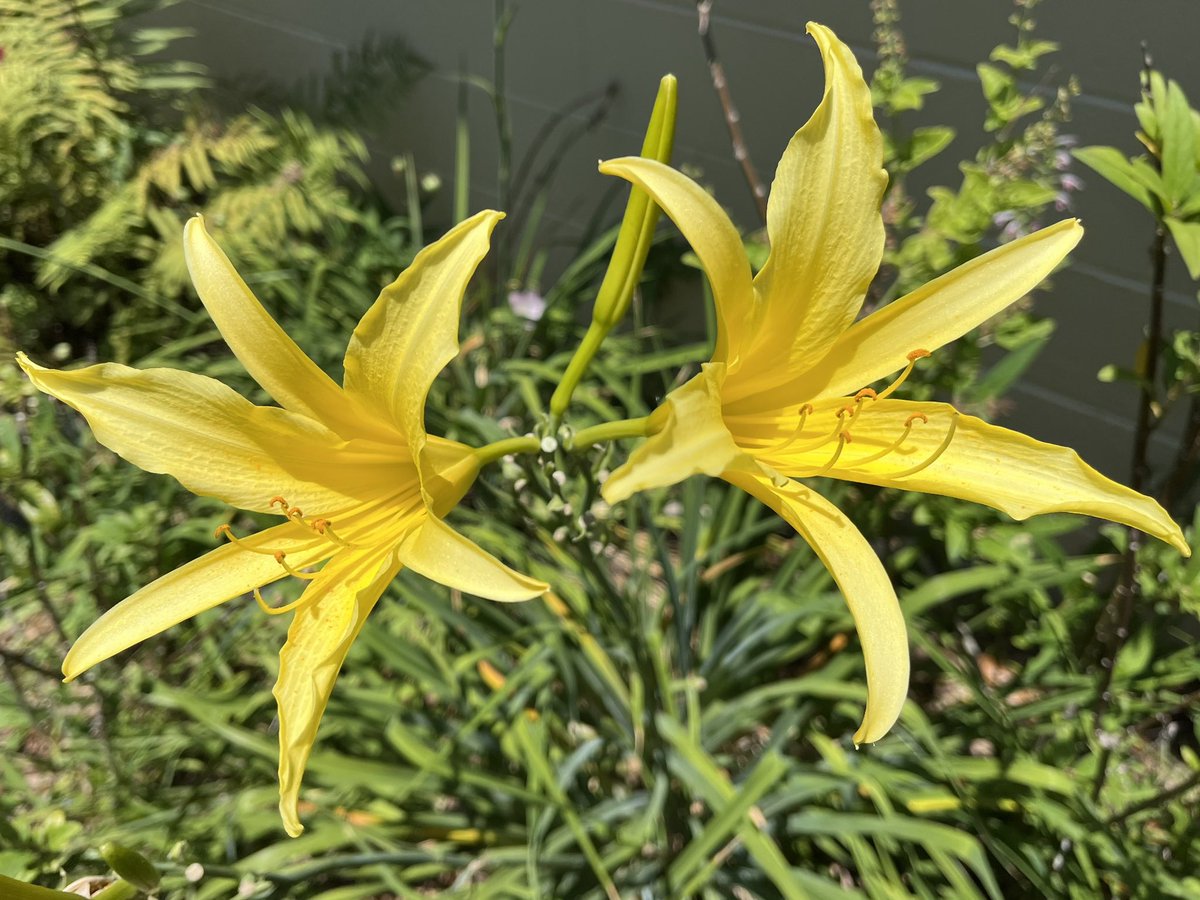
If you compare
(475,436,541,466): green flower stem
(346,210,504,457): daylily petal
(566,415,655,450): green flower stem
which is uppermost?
(346,210,504,457): daylily petal

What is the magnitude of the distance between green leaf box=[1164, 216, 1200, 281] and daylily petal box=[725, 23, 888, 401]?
323mm

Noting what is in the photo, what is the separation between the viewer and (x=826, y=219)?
0.75 metres

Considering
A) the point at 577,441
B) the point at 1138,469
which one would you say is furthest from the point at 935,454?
the point at 1138,469

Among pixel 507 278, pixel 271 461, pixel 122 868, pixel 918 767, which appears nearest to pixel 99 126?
pixel 507 278

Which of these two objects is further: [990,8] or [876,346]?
[990,8]

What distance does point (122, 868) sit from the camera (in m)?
0.75

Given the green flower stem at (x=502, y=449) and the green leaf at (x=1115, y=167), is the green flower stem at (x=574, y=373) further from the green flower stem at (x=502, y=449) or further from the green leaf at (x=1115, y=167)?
the green leaf at (x=1115, y=167)

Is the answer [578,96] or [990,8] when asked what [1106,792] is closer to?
[990,8]

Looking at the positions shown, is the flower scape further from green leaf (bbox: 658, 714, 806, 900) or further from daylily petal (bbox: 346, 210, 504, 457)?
green leaf (bbox: 658, 714, 806, 900)

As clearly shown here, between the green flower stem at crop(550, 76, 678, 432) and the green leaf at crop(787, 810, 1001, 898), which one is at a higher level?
the green flower stem at crop(550, 76, 678, 432)

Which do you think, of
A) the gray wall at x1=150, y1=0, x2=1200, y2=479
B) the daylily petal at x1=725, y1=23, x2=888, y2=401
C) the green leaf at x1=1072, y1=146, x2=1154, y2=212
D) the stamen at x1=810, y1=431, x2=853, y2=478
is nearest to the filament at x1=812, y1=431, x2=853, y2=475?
the stamen at x1=810, y1=431, x2=853, y2=478

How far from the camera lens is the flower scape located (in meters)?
0.71

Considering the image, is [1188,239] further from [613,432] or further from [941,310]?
[613,432]

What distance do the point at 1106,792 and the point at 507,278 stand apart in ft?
7.07
